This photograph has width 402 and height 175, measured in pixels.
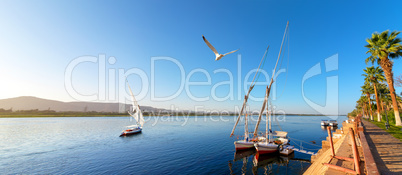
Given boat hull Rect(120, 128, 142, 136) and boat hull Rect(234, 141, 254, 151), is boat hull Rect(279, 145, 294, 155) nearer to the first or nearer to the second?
boat hull Rect(234, 141, 254, 151)

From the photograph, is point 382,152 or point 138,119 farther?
point 138,119

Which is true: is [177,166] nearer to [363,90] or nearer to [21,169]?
[21,169]

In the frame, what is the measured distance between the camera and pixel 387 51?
101 feet

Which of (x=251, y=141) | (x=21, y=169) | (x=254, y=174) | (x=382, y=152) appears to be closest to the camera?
(x=382, y=152)

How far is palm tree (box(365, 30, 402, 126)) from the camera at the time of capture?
30.3m

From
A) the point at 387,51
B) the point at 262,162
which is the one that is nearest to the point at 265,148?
the point at 262,162

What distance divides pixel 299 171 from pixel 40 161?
49329mm

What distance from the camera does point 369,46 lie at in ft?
112

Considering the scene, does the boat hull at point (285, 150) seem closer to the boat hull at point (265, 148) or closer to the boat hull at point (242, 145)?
the boat hull at point (265, 148)

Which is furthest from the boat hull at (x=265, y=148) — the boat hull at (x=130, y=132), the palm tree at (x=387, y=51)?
the boat hull at (x=130, y=132)

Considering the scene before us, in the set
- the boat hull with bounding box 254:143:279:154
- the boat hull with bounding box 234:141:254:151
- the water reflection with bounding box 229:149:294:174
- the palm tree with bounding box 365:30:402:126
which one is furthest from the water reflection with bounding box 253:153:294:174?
the palm tree with bounding box 365:30:402:126

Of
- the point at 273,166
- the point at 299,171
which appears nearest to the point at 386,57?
the point at 299,171

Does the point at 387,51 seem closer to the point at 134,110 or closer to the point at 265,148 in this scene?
the point at 265,148

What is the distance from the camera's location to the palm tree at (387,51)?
30328 mm
